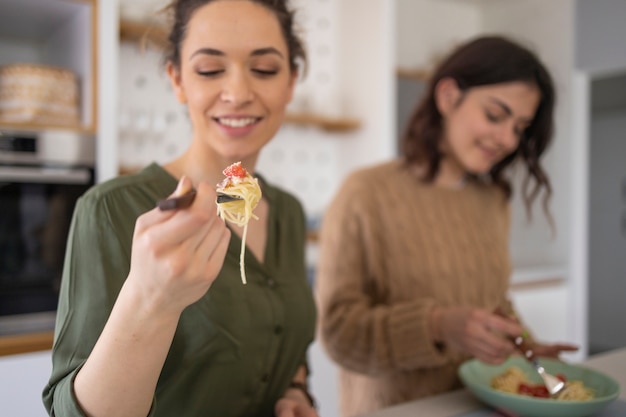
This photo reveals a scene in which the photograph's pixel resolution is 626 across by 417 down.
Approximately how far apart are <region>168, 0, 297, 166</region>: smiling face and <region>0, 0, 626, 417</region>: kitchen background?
1771 millimetres

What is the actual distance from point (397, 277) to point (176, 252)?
88 centimetres

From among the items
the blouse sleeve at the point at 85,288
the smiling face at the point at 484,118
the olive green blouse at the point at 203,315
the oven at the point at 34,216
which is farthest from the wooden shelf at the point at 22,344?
the smiling face at the point at 484,118

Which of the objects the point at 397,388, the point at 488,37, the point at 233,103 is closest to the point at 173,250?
the point at 233,103

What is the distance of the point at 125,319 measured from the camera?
581mm

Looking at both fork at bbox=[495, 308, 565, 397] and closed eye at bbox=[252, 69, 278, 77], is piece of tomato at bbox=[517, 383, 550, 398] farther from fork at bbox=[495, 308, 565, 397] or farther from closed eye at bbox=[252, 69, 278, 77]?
closed eye at bbox=[252, 69, 278, 77]

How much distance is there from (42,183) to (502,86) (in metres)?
1.50

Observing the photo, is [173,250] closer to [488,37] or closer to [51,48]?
[488,37]

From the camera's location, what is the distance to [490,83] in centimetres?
132

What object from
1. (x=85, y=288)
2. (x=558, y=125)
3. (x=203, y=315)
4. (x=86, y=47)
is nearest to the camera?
(x=85, y=288)

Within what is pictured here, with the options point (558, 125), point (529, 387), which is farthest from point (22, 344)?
point (558, 125)

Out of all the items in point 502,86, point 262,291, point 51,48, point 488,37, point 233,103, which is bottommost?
point 262,291

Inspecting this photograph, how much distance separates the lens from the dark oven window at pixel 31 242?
193 cm

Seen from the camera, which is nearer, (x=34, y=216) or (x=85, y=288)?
(x=85, y=288)

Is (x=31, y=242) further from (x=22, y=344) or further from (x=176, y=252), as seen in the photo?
(x=176, y=252)
